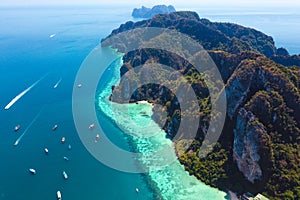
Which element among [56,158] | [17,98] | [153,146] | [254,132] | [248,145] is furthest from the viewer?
[17,98]

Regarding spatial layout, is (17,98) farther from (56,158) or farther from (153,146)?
(153,146)

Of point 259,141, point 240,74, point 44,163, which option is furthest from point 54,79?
point 259,141

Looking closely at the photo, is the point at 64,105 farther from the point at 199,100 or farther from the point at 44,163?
the point at 199,100

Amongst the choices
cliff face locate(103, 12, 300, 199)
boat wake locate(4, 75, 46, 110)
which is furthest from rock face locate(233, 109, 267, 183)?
boat wake locate(4, 75, 46, 110)

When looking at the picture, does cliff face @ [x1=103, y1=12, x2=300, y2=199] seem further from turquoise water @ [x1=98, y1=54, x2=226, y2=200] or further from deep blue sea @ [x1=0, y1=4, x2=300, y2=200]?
deep blue sea @ [x1=0, y1=4, x2=300, y2=200]

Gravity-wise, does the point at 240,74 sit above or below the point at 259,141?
above

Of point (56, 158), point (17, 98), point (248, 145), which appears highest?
point (248, 145)

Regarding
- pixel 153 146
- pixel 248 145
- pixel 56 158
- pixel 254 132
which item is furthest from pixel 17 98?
pixel 254 132

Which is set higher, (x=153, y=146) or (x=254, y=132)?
(x=254, y=132)

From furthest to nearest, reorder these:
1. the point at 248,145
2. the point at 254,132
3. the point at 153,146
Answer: the point at 153,146, the point at 248,145, the point at 254,132
